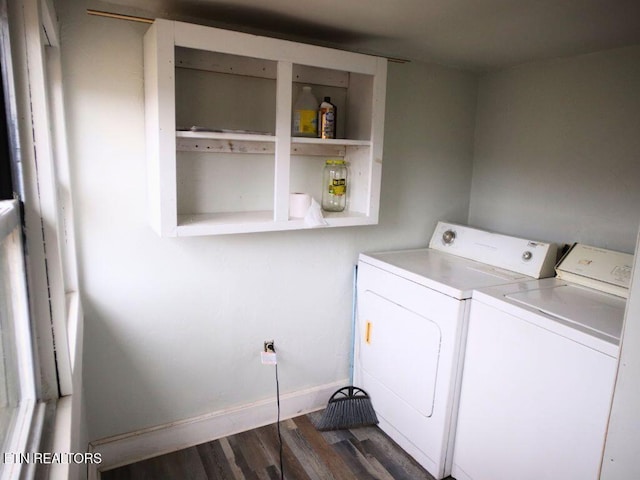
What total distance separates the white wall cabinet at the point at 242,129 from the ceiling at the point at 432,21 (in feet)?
0.41

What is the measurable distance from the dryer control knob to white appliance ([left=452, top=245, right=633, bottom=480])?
59 cm

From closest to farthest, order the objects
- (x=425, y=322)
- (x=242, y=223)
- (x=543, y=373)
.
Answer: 1. (x=543, y=373)
2. (x=242, y=223)
3. (x=425, y=322)

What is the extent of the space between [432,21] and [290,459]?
6.59 ft

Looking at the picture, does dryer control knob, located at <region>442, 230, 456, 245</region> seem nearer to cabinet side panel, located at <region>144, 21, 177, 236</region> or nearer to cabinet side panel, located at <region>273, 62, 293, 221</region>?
cabinet side panel, located at <region>273, 62, 293, 221</region>

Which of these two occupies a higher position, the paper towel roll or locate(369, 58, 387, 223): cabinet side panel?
locate(369, 58, 387, 223): cabinet side panel

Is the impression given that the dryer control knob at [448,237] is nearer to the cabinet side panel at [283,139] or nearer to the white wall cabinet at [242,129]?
the white wall cabinet at [242,129]

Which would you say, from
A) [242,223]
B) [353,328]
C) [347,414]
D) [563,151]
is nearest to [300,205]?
[242,223]

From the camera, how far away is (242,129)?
2.03 metres

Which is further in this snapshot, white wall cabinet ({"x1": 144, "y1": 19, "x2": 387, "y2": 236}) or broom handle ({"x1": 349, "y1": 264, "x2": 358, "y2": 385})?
broom handle ({"x1": 349, "y1": 264, "x2": 358, "y2": 385})

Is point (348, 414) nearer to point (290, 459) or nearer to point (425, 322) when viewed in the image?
point (290, 459)

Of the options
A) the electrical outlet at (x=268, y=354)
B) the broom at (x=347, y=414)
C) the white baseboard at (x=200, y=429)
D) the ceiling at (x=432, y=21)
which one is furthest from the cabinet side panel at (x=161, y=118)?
the broom at (x=347, y=414)

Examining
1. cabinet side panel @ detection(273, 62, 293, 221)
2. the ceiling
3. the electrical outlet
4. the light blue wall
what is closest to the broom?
the electrical outlet

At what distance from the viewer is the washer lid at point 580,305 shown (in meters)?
1.50

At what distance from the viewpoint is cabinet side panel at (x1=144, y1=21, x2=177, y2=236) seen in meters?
1.56
